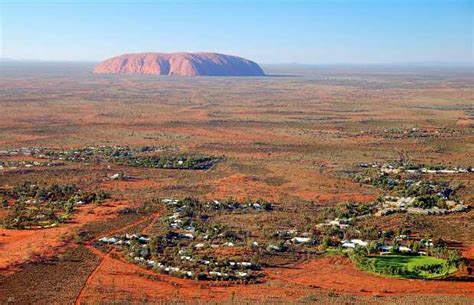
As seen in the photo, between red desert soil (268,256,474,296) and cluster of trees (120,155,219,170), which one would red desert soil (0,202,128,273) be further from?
cluster of trees (120,155,219,170)

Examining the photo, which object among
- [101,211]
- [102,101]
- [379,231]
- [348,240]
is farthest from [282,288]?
[102,101]

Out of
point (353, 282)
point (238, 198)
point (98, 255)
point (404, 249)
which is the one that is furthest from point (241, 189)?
point (353, 282)

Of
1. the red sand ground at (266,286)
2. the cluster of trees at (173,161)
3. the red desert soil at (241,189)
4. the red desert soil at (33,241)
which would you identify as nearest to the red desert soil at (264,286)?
the red sand ground at (266,286)

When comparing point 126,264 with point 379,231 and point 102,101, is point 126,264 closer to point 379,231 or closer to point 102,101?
point 379,231

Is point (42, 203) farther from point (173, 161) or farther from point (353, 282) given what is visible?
point (353, 282)

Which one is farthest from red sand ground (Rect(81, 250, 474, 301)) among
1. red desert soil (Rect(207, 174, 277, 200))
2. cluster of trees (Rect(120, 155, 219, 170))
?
cluster of trees (Rect(120, 155, 219, 170))
